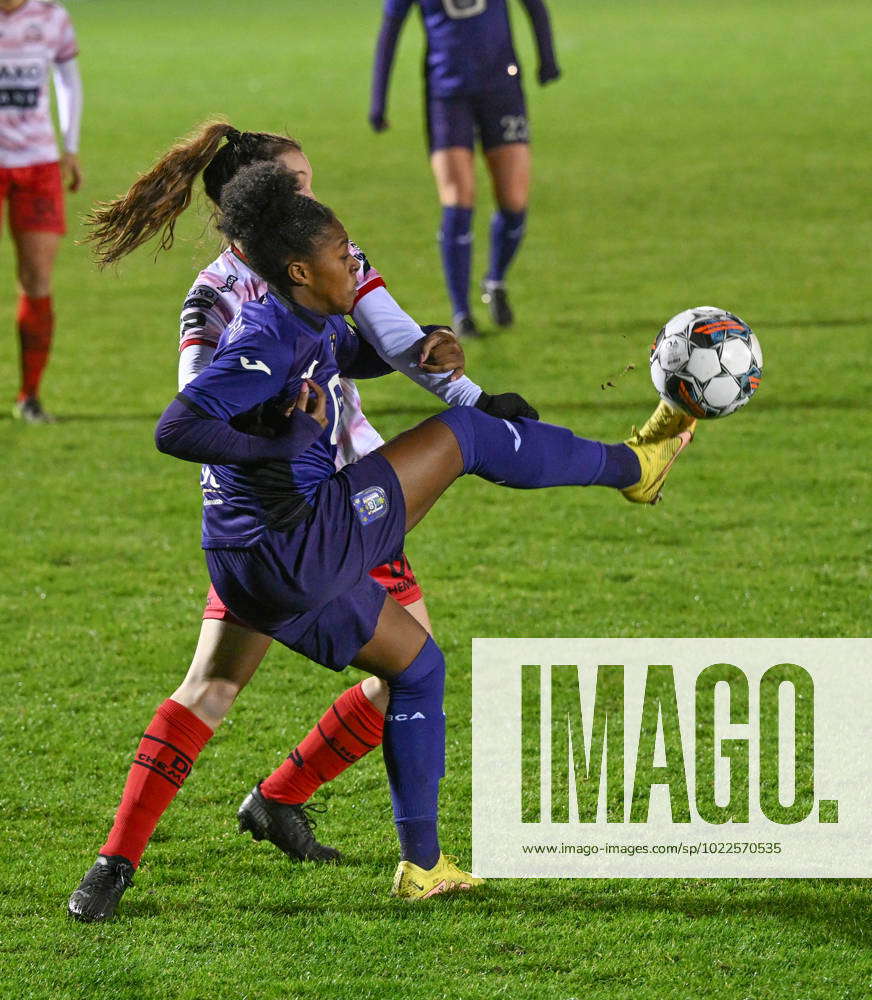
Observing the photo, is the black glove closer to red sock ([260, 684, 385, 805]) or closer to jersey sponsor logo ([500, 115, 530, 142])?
red sock ([260, 684, 385, 805])

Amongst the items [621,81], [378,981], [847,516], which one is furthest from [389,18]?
[621,81]

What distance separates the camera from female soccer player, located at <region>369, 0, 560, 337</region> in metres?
9.77

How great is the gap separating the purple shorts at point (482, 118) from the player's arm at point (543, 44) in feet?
1.79

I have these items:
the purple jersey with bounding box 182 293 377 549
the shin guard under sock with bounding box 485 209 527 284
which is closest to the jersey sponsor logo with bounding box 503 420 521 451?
the purple jersey with bounding box 182 293 377 549

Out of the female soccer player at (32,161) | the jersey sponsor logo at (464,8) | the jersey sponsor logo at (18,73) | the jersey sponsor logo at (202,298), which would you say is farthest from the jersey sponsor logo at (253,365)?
the jersey sponsor logo at (464,8)

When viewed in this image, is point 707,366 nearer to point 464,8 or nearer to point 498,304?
point 498,304

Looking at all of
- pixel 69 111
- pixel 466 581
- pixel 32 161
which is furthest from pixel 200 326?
pixel 69 111

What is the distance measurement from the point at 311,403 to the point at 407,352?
0.34 metres

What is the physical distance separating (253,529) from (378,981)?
3.22ft

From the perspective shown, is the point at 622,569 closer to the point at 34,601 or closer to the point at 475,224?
the point at 34,601

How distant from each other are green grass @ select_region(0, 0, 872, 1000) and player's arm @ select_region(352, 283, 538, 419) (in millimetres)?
548

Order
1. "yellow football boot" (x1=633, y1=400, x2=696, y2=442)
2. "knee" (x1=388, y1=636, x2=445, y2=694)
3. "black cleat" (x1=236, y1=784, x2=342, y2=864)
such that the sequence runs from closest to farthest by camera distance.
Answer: "knee" (x1=388, y1=636, x2=445, y2=694)
"black cleat" (x1=236, y1=784, x2=342, y2=864)
"yellow football boot" (x1=633, y1=400, x2=696, y2=442)

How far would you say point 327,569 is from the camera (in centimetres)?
351

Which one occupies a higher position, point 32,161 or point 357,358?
point 357,358
